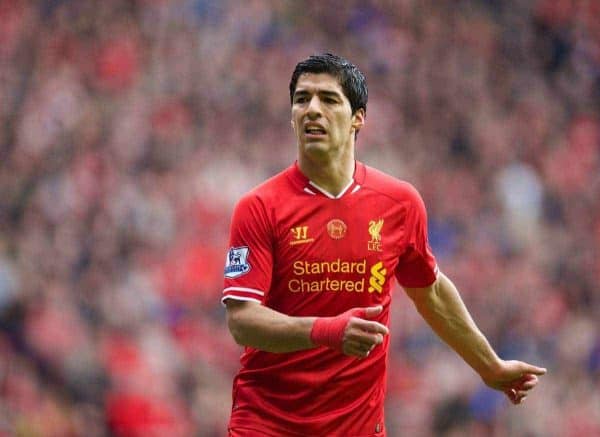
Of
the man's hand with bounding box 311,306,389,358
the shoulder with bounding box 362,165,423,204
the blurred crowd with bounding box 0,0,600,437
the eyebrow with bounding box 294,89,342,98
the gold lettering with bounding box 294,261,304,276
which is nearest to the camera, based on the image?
the man's hand with bounding box 311,306,389,358

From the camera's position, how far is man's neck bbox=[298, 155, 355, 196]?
5.06 metres

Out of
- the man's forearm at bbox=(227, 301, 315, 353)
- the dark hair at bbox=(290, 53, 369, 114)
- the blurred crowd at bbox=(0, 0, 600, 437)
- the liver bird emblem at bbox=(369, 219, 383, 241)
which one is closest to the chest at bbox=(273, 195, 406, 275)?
the liver bird emblem at bbox=(369, 219, 383, 241)

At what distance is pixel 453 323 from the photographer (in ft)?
17.7

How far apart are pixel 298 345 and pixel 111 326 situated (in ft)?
15.9

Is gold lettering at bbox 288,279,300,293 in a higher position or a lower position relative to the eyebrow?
lower

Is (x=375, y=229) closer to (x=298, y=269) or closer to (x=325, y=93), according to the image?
(x=298, y=269)

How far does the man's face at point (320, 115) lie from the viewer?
4.97 metres

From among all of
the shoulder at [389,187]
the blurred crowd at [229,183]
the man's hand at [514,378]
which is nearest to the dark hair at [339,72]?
the shoulder at [389,187]

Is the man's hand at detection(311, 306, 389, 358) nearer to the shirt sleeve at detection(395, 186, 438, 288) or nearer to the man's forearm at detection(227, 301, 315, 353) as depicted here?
the man's forearm at detection(227, 301, 315, 353)

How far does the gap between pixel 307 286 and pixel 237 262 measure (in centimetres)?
28

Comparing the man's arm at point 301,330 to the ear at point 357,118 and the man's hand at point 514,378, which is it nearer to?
the ear at point 357,118

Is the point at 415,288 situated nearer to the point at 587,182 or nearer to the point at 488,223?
the point at 488,223

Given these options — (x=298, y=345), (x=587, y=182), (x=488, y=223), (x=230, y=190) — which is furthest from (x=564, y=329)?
(x=298, y=345)

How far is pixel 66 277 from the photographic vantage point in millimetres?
9695
